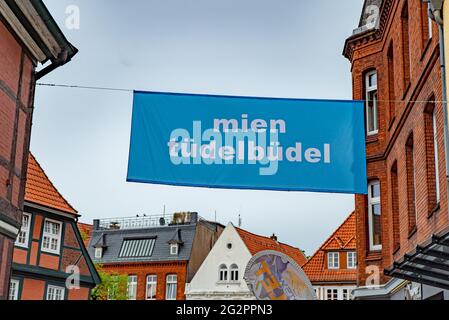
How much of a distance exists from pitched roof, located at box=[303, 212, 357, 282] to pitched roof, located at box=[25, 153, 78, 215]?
19.4 metres

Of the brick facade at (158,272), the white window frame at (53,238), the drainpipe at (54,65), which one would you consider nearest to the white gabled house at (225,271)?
the brick facade at (158,272)

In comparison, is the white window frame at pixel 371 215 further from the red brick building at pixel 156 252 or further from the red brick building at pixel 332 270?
the red brick building at pixel 156 252

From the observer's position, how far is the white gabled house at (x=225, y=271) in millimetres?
50094

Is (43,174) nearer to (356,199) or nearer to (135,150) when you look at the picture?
(356,199)

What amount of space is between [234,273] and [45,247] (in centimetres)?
2574

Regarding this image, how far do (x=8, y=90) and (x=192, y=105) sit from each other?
4.89 metres

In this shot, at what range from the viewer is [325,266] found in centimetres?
4362

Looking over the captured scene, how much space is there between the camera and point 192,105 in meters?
9.71

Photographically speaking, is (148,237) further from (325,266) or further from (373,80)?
(373,80)

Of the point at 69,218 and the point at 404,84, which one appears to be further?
the point at 69,218

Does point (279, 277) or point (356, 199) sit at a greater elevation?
point (356, 199)
